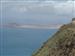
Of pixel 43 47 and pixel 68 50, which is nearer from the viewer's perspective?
pixel 68 50

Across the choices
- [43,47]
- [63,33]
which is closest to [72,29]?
[63,33]

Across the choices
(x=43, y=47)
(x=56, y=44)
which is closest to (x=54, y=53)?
(x=56, y=44)

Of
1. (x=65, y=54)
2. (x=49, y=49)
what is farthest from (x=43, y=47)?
(x=65, y=54)

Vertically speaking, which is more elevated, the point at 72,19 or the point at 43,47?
the point at 72,19

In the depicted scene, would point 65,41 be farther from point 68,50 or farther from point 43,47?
point 43,47

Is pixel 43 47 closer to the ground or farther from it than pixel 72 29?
closer to the ground

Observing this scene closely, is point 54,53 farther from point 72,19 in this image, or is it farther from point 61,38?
point 72,19

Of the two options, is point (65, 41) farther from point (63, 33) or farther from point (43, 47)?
point (43, 47)

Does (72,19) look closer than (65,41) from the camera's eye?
No
